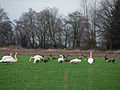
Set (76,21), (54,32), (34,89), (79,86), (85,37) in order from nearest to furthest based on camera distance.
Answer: (34,89) → (79,86) → (85,37) → (76,21) → (54,32)

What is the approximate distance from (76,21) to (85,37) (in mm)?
5874

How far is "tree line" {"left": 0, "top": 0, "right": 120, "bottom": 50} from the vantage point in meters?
42.9

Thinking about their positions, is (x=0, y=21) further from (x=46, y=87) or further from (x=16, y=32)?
(x=46, y=87)

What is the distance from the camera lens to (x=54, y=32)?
56.8m

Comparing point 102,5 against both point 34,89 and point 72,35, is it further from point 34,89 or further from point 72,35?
point 34,89

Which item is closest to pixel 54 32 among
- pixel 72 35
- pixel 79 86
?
pixel 72 35

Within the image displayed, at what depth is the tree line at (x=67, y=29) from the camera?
42.9 meters

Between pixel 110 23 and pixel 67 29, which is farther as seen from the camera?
pixel 67 29

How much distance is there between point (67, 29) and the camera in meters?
55.0

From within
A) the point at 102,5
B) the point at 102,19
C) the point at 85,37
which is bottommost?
the point at 85,37

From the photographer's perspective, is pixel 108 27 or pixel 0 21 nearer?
pixel 108 27

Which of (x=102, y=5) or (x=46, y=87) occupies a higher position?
(x=102, y=5)

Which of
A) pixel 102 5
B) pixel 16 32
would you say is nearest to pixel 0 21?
pixel 16 32

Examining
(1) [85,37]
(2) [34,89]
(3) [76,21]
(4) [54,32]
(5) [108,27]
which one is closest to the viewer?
(2) [34,89]
